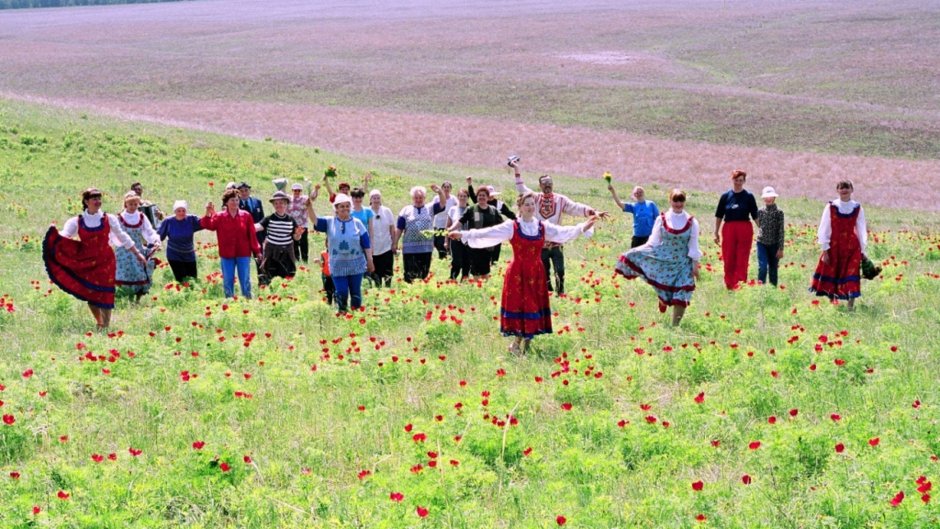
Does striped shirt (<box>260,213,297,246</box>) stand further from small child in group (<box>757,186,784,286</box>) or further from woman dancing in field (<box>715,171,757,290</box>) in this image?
small child in group (<box>757,186,784,286</box>)

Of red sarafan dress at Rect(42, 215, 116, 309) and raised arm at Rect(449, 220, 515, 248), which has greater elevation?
raised arm at Rect(449, 220, 515, 248)

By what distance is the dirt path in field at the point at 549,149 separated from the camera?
42531 mm

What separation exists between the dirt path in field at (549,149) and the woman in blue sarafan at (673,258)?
23.9 m

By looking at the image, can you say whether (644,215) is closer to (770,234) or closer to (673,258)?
(770,234)

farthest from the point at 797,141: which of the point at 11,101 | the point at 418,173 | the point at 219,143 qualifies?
the point at 11,101

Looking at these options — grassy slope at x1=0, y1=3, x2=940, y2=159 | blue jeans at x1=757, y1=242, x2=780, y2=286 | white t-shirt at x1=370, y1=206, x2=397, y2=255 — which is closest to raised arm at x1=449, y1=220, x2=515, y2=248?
white t-shirt at x1=370, y1=206, x2=397, y2=255

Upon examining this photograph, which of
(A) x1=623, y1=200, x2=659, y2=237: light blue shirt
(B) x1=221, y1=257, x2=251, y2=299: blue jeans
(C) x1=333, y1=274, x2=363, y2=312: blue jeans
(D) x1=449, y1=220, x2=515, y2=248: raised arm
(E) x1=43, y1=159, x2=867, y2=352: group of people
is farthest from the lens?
(A) x1=623, y1=200, x2=659, y2=237: light blue shirt

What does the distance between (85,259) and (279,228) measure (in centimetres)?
379

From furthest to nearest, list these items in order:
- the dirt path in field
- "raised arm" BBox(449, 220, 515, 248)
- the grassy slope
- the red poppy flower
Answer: the grassy slope → the dirt path in field → "raised arm" BBox(449, 220, 515, 248) → the red poppy flower

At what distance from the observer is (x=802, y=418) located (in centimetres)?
888

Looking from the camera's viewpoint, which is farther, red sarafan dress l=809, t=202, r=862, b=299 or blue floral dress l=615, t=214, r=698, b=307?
red sarafan dress l=809, t=202, r=862, b=299

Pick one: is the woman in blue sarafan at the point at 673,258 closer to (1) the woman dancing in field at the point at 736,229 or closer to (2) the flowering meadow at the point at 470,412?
(2) the flowering meadow at the point at 470,412

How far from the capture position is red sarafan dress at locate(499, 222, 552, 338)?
12008 millimetres

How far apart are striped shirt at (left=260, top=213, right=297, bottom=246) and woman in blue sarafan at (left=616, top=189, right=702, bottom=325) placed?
19.4 ft
